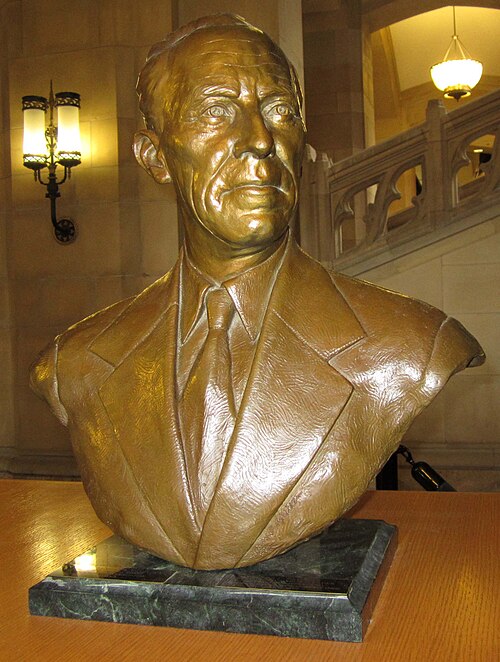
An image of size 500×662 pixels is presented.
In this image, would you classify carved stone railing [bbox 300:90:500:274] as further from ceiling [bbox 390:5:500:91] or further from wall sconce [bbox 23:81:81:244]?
ceiling [bbox 390:5:500:91]

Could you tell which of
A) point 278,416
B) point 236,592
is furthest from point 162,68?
point 236,592

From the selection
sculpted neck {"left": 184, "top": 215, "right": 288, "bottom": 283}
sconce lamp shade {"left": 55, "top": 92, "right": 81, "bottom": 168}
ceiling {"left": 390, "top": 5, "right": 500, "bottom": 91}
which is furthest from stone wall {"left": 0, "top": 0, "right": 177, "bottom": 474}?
ceiling {"left": 390, "top": 5, "right": 500, "bottom": 91}

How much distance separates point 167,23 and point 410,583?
14.2ft

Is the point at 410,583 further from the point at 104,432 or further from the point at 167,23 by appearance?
the point at 167,23

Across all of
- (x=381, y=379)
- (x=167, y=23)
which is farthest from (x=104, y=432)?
(x=167, y=23)

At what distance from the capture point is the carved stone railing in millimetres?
6422

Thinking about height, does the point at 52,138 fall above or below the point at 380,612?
above

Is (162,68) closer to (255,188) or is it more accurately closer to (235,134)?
(235,134)

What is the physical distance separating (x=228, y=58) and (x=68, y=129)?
367 cm

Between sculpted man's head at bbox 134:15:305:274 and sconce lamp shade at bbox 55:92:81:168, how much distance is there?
11.5 ft

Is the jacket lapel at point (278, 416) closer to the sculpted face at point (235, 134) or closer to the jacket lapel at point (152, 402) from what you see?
the jacket lapel at point (152, 402)

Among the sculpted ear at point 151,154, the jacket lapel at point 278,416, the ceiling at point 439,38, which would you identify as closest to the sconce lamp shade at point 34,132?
the sculpted ear at point 151,154

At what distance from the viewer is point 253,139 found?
2082 mm

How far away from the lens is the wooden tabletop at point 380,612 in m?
1.91
